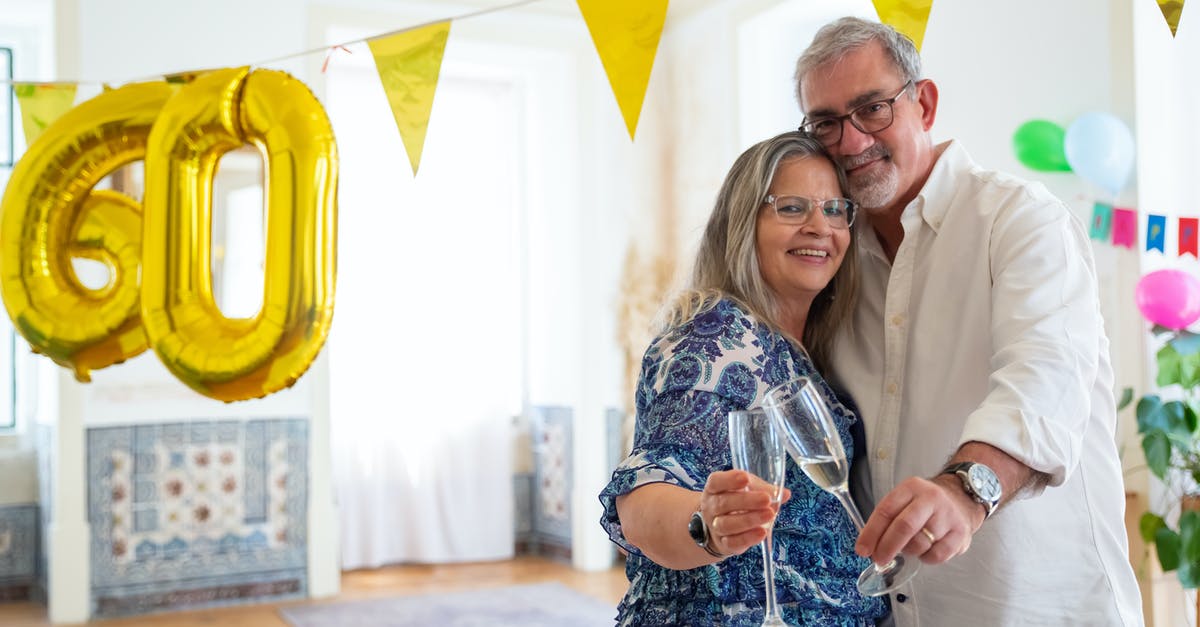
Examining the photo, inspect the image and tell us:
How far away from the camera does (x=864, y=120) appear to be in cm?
174

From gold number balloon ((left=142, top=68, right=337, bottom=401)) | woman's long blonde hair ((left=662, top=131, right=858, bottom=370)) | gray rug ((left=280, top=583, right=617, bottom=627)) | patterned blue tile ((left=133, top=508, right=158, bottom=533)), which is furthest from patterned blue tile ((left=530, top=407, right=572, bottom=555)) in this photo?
woman's long blonde hair ((left=662, top=131, right=858, bottom=370))

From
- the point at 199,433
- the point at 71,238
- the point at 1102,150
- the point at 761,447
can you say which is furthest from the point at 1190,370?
the point at 199,433

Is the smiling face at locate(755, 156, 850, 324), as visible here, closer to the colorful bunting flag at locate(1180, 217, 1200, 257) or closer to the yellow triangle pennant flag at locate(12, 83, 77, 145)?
the colorful bunting flag at locate(1180, 217, 1200, 257)

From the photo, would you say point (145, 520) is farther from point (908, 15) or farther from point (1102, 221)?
point (908, 15)

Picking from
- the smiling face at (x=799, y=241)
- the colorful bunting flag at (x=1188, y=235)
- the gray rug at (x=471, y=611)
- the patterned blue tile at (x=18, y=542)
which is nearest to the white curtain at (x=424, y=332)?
the gray rug at (x=471, y=611)

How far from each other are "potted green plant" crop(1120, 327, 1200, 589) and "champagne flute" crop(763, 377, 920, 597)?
2320mm

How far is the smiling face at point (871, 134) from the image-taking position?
172cm

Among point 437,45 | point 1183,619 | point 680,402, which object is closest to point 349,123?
point 437,45

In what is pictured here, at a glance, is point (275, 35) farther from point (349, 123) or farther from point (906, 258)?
point (906, 258)

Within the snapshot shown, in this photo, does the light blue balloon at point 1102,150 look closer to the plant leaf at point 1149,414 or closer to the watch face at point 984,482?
the plant leaf at point 1149,414

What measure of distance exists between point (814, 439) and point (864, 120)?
0.79 meters

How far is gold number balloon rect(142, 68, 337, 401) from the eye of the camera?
2.14 metres

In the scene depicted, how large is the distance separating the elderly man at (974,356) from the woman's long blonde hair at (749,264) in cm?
3

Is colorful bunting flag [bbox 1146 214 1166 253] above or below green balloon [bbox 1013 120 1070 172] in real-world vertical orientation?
below
